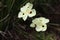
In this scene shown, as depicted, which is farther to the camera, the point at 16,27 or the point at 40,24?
the point at 16,27

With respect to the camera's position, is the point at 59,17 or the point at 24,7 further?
the point at 59,17

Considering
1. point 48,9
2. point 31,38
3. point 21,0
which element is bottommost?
point 31,38

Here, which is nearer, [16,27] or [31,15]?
[31,15]

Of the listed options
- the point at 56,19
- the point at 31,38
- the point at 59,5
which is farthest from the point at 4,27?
the point at 59,5

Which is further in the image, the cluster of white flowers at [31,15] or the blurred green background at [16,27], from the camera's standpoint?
the blurred green background at [16,27]

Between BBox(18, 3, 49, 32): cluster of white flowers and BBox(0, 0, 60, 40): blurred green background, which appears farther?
BBox(0, 0, 60, 40): blurred green background

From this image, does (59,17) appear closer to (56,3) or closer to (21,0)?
(56,3)

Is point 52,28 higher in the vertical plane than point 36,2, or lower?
lower

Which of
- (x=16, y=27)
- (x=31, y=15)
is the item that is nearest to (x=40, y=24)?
(x=31, y=15)

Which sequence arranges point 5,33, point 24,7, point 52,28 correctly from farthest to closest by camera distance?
point 52,28, point 5,33, point 24,7

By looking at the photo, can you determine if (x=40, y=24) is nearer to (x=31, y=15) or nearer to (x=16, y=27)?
(x=31, y=15)

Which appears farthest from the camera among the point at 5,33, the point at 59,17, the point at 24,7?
the point at 59,17
